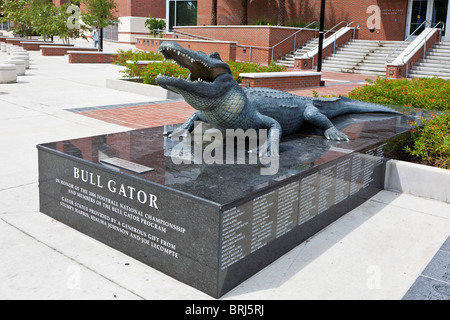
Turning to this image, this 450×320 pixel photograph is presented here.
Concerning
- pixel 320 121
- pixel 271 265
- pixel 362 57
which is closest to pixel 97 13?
pixel 362 57

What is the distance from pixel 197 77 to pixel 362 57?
2162 centimetres

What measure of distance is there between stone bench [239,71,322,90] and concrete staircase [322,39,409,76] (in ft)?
23.8

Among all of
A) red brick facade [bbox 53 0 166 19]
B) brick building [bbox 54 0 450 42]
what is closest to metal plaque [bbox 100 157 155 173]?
brick building [bbox 54 0 450 42]

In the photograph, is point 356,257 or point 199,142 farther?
point 199,142

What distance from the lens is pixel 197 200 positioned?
3.33 meters

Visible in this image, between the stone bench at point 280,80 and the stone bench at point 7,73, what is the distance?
7.63 metres

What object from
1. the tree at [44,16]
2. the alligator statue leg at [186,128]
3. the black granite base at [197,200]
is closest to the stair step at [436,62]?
the black granite base at [197,200]

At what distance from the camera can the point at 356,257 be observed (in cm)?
397

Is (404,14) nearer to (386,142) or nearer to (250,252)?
(386,142)

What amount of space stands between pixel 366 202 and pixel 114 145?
9.97ft
